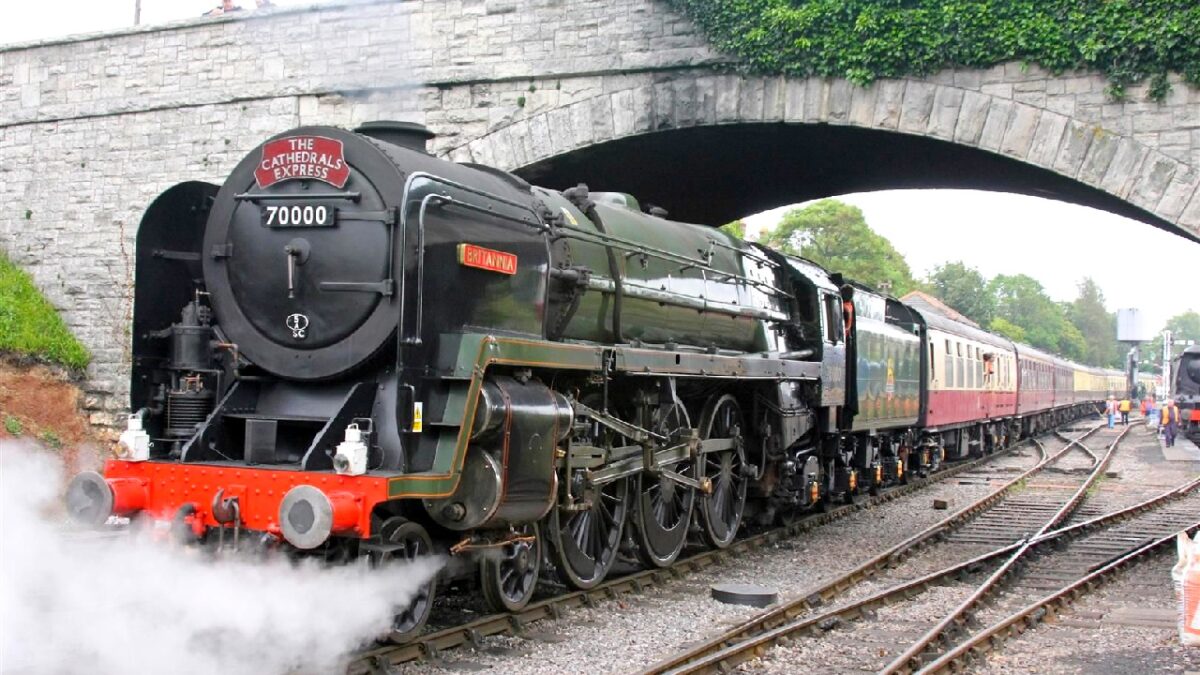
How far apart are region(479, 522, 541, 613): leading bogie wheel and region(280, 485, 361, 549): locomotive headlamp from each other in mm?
1380

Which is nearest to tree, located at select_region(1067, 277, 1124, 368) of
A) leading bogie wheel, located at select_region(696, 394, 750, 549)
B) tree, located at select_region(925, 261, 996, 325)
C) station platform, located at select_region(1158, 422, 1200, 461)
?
tree, located at select_region(925, 261, 996, 325)

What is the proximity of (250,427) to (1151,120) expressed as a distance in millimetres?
9995

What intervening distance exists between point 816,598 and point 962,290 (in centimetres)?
8639

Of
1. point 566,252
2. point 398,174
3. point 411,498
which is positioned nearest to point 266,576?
point 411,498

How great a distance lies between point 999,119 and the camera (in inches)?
489

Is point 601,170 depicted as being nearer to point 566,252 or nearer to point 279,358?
point 566,252

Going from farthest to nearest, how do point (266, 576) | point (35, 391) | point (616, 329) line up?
1. point (35, 391)
2. point (616, 329)
3. point (266, 576)

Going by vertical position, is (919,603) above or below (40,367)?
below

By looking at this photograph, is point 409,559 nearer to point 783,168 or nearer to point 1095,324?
point 783,168

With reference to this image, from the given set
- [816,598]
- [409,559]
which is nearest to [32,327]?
[409,559]

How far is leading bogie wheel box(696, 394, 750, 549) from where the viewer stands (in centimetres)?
1001

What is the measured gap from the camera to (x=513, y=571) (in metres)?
7.21

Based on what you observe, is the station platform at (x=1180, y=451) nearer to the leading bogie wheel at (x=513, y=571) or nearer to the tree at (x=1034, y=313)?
the leading bogie wheel at (x=513, y=571)

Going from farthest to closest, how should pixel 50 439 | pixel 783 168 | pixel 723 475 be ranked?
pixel 783 168 < pixel 50 439 < pixel 723 475
